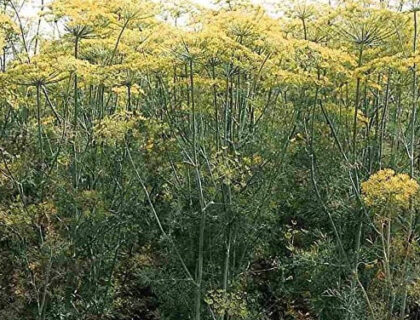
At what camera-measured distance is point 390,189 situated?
676cm

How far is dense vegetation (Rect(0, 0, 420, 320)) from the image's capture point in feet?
26.0

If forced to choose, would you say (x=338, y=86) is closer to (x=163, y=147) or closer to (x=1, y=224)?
(x=163, y=147)

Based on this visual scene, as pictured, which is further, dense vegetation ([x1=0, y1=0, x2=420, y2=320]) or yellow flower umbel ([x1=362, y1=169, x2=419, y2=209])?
dense vegetation ([x1=0, y1=0, x2=420, y2=320])

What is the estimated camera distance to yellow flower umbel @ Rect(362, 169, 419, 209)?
6.77 meters

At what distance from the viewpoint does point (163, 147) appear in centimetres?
927

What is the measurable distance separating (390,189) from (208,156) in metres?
2.79

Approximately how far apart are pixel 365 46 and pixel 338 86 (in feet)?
2.33

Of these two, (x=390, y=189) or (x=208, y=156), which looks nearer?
(x=390, y=189)

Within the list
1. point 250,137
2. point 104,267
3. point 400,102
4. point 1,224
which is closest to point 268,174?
point 250,137

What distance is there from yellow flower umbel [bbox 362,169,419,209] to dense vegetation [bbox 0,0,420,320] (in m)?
0.65

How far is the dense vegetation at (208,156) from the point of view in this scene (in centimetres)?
794

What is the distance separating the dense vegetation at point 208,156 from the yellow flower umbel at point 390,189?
648 millimetres

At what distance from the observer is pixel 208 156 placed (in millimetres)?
8867

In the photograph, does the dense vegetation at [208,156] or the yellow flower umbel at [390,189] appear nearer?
the yellow flower umbel at [390,189]
